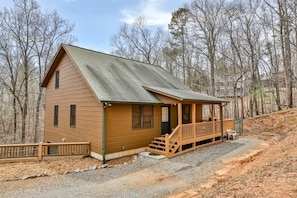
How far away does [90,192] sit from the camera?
5.09 meters

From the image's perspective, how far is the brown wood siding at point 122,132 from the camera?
804cm

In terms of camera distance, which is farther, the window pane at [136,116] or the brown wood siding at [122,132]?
the window pane at [136,116]

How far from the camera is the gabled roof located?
8.45 meters

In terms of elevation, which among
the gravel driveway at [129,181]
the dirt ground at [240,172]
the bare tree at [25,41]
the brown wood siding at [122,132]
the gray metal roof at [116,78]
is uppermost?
the bare tree at [25,41]

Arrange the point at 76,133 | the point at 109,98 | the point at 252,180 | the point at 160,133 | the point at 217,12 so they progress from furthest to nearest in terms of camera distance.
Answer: the point at 217,12 → the point at 160,133 → the point at 76,133 → the point at 109,98 → the point at 252,180

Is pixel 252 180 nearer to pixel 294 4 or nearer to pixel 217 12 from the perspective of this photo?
pixel 294 4

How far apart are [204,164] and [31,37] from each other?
19.9 m

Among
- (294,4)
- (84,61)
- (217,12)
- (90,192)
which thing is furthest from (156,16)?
(90,192)

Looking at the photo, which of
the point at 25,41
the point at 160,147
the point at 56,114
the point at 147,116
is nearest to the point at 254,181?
the point at 160,147

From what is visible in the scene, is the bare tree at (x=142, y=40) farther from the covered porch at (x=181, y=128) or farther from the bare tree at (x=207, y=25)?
the covered porch at (x=181, y=128)

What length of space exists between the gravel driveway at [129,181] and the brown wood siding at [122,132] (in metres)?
1.09

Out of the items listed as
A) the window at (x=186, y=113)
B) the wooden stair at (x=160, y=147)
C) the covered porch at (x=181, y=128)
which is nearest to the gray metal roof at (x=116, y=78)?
the covered porch at (x=181, y=128)

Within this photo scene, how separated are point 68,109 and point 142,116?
14.9 feet

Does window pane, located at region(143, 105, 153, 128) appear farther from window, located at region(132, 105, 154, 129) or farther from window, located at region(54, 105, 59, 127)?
window, located at region(54, 105, 59, 127)
